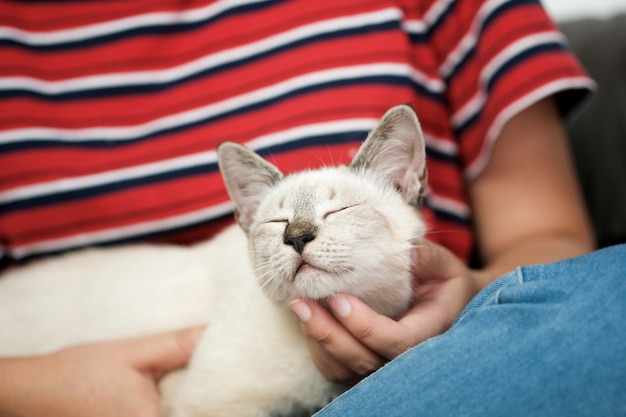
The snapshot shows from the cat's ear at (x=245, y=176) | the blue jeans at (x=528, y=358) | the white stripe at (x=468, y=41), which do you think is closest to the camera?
the blue jeans at (x=528, y=358)

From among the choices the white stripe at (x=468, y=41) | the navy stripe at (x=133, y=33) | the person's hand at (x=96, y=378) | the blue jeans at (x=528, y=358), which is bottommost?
→ the blue jeans at (x=528, y=358)

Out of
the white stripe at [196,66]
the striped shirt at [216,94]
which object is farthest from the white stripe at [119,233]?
the white stripe at [196,66]

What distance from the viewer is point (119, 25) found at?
1.36 metres

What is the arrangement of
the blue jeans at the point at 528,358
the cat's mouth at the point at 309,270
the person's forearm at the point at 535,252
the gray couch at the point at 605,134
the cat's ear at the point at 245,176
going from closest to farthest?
the blue jeans at the point at 528,358 → the cat's mouth at the point at 309,270 → the cat's ear at the point at 245,176 → the person's forearm at the point at 535,252 → the gray couch at the point at 605,134

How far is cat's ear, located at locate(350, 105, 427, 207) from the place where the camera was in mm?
913

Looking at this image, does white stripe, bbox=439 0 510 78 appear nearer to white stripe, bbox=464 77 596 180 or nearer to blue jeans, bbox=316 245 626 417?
white stripe, bbox=464 77 596 180

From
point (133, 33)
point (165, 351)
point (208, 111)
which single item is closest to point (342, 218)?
point (165, 351)

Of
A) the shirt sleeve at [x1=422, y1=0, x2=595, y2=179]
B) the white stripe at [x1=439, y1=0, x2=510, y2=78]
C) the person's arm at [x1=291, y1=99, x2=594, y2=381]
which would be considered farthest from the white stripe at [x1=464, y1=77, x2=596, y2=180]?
the white stripe at [x1=439, y1=0, x2=510, y2=78]

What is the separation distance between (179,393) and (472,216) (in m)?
0.91

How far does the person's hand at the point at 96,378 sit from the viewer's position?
103cm

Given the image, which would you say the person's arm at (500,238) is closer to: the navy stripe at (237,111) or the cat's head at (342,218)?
the cat's head at (342,218)

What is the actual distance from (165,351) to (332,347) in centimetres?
40

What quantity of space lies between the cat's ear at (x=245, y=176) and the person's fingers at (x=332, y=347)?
274 mm

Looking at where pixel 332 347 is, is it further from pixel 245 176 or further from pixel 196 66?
pixel 196 66
